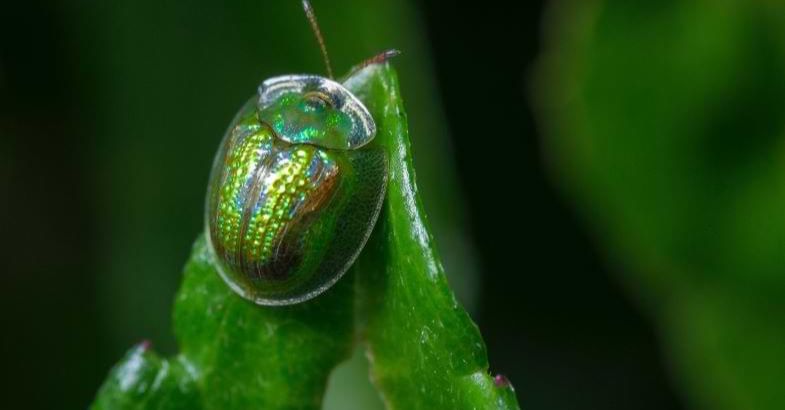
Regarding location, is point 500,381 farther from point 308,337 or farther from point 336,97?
point 336,97

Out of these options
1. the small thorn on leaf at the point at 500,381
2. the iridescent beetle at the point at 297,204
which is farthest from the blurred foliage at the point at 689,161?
the small thorn on leaf at the point at 500,381

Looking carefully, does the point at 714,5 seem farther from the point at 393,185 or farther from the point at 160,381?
the point at 160,381

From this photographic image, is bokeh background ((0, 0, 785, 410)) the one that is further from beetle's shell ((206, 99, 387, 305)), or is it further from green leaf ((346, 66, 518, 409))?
green leaf ((346, 66, 518, 409))

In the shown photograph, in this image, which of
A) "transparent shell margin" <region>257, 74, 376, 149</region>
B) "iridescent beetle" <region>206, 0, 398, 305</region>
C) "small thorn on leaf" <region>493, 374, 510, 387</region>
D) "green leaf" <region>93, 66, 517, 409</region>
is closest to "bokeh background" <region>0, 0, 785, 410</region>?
"transparent shell margin" <region>257, 74, 376, 149</region>

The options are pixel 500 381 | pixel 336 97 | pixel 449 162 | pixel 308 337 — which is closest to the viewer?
pixel 500 381

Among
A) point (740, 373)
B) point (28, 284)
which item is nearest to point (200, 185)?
point (28, 284)

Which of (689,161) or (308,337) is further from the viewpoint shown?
(689,161)

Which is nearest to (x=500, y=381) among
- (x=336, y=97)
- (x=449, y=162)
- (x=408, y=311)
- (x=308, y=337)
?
(x=408, y=311)
